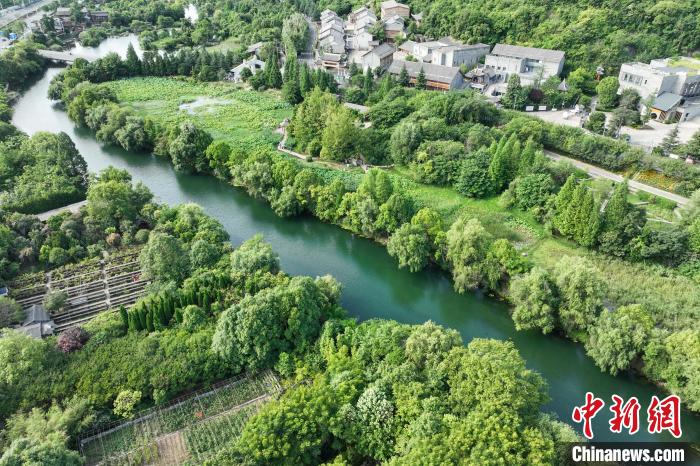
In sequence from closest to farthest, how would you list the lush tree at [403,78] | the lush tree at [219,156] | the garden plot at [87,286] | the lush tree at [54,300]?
the lush tree at [54,300] → the garden plot at [87,286] → the lush tree at [219,156] → the lush tree at [403,78]

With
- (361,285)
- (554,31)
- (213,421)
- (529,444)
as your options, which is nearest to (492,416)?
(529,444)

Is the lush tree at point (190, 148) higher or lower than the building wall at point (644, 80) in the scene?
lower

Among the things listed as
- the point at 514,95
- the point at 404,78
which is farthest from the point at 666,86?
the point at 404,78

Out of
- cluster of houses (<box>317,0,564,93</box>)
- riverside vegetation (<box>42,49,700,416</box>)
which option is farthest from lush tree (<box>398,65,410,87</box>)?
riverside vegetation (<box>42,49,700,416</box>)

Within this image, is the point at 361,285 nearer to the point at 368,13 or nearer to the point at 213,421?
the point at 213,421

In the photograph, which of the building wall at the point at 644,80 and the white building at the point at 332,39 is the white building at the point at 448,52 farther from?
the building wall at the point at 644,80

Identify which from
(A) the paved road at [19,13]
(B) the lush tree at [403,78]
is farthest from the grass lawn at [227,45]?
(A) the paved road at [19,13]
